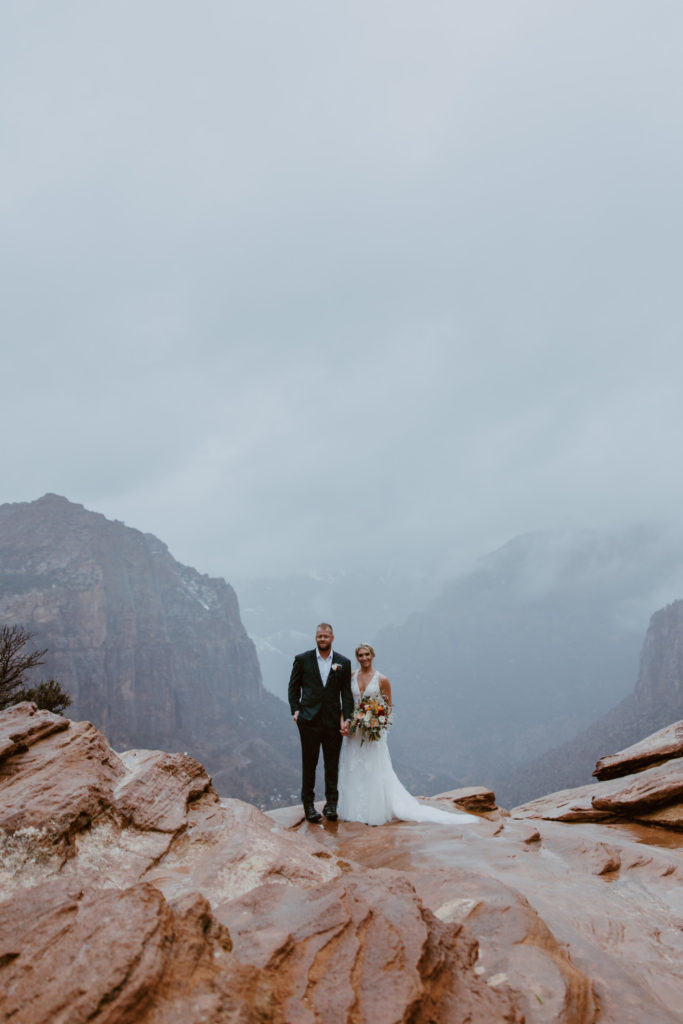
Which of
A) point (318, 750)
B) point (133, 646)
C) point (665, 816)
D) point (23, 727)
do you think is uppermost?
point (133, 646)

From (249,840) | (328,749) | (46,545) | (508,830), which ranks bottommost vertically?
(508,830)

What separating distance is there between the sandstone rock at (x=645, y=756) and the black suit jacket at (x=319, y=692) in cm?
884

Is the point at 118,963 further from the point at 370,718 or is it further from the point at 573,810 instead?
the point at 573,810

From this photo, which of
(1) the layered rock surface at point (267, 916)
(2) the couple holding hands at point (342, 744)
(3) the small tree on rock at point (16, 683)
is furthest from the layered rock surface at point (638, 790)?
(3) the small tree on rock at point (16, 683)

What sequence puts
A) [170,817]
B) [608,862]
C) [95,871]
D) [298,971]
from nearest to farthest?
1. [298,971]
2. [95,871]
3. [170,817]
4. [608,862]

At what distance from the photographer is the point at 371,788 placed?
1084cm

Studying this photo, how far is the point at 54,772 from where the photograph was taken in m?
6.78

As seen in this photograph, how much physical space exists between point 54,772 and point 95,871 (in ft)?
5.56

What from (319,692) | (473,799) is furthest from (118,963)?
(473,799)

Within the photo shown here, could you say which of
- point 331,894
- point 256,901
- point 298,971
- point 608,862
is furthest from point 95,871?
point 608,862

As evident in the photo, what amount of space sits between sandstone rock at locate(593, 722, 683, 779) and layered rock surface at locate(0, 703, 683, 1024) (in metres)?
6.33

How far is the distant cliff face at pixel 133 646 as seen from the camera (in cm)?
13100

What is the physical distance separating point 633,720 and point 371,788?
160 metres

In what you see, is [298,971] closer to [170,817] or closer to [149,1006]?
[149,1006]
